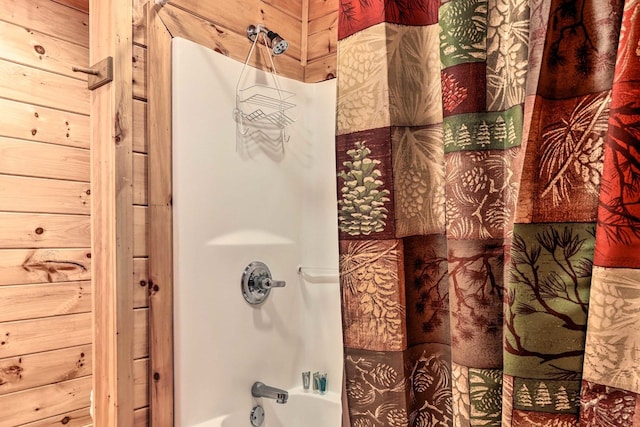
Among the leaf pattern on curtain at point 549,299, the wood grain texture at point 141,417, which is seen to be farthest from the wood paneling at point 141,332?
the leaf pattern on curtain at point 549,299

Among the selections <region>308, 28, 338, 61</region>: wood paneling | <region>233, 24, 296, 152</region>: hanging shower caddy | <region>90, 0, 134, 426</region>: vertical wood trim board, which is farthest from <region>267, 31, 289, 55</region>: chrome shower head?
<region>90, 0, 134, 426</region>: vertical wood trim board

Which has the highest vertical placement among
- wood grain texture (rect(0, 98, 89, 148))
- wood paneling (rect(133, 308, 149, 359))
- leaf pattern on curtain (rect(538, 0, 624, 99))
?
wood grain texture (rect(0, 98, 89, 148))

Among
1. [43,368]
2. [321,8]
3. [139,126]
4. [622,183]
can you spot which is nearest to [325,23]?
[321,8]

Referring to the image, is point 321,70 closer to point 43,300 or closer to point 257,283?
point 257,283

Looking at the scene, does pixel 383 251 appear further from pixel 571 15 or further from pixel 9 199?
pixel 9 199

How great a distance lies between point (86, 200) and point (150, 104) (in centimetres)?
101

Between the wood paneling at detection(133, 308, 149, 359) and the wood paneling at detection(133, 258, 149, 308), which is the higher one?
the wood paneling at detection(133, 258, 149, 308)

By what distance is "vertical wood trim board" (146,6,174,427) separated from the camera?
1.44 meters

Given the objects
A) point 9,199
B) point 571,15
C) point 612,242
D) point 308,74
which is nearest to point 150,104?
point 308,74

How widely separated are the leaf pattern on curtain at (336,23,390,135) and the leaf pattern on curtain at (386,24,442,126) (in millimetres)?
17

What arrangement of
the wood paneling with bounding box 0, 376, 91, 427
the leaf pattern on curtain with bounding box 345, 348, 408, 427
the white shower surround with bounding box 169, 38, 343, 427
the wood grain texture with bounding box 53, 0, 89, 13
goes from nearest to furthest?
the leaf pattern on curtain with bounding box 345, 348, 408, 427 < the white shower surround with bounding box 169, 38, 343, 427 < the wood paneling with bounding box 0, 376, 91, 427 < the wood grain texture with bounding box 53, 0, 89, 13

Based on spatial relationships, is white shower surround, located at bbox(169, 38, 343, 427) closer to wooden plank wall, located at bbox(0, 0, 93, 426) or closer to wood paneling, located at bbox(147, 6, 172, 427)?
wood paneling, located at bbox(147, 6, 172, 427)

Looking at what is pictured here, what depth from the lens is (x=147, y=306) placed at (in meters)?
1.44

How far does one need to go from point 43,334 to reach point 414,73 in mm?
2073
